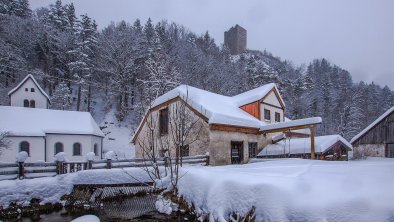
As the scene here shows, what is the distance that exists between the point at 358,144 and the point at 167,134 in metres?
17.5

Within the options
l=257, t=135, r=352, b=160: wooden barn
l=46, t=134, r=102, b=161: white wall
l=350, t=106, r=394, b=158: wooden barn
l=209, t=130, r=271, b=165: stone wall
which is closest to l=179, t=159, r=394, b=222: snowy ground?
l=209, t=130, r=271, b=165: stone wall

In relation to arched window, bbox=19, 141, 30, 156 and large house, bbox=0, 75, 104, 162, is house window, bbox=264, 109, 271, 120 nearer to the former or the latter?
large house, bbox=0, 75, 104, 162

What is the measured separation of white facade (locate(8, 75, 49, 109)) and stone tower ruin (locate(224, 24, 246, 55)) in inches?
2839

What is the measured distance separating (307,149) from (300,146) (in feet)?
2.07

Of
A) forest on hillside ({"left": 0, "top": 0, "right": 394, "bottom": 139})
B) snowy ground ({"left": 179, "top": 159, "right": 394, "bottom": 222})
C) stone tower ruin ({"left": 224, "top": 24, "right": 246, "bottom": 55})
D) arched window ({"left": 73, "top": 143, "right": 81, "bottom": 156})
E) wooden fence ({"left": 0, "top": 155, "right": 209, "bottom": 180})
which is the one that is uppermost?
stone tower ruin ({"left": 224, "top": 24, "right": 246, "bottom": 55})

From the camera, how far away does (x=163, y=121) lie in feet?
63.0

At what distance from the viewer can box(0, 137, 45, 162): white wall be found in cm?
2260

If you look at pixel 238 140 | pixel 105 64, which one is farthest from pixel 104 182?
pixel 105 64

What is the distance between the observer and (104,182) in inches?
471

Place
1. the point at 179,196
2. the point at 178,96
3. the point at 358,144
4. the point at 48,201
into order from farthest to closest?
the point at 358,144 < the point at 178,96 < the point at 48,201 < the point at 179,196

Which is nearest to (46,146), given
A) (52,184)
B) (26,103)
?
(26,103)

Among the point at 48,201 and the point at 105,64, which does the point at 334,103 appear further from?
the point at 48,201

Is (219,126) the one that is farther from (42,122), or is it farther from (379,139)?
(42,122)

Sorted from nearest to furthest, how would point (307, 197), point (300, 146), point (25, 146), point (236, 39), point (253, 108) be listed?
point (307, 197) < point (300, 146) < point (253, 108) < point (25, 146) < point (236, 39)
